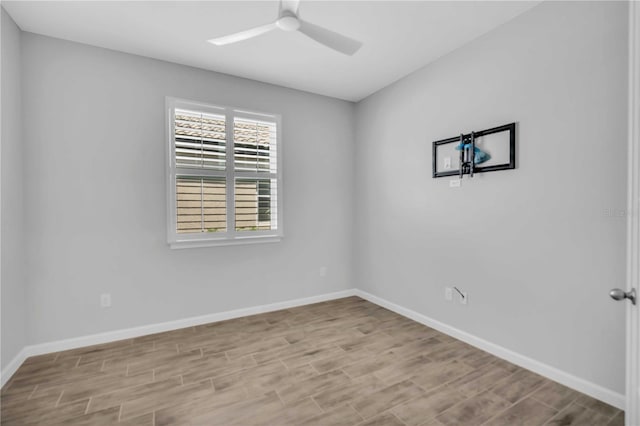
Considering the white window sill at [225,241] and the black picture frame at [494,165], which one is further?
the white window sill at [225,241]

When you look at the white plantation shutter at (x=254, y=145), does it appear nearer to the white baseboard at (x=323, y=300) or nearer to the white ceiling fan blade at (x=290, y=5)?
the white baseboard at (x=323, y=300)

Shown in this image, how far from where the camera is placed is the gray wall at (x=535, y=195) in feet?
6.44

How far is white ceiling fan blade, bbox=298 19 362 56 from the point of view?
76.5 inches

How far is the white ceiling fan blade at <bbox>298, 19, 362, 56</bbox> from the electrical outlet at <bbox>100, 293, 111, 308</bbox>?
9.28 feet

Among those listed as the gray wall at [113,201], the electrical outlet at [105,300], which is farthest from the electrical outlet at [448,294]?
the electrical outlet at [105,300]

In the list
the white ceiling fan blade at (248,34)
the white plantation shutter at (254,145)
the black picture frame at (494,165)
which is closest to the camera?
the white ceiling fan blade at (248,34)

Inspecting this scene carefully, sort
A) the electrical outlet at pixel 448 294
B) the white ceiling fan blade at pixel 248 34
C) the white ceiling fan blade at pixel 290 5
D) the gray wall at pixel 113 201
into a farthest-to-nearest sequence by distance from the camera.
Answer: the electrical outlet at pixel 448 294
the gray wall at pixel 113 201
the white ceiling fan blade at pixel 248 34
the white ceiling fan blade at pixel 290 5

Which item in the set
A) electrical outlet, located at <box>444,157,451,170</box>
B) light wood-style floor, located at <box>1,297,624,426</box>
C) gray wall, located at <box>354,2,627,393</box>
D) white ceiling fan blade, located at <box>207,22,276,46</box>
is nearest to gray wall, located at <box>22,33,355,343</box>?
light wood-style floor, located at <box>1,297,624,426</box>

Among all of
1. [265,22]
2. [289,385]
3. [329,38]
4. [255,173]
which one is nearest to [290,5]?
[329,38]

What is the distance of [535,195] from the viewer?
2330 mm

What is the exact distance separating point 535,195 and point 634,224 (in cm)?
96

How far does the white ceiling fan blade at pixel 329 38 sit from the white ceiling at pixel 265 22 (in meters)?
0.40

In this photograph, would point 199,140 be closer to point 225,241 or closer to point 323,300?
point 225,241

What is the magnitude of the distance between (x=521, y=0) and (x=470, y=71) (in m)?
0.62
